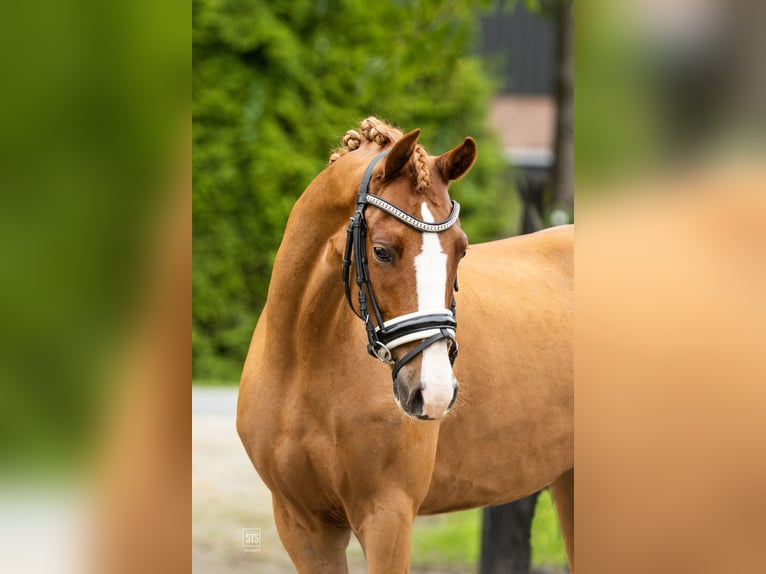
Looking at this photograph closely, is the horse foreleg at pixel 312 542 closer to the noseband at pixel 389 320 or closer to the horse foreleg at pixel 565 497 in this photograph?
the noseband at pixel 389 320

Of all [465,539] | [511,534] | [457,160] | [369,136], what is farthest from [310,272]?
[465,539]

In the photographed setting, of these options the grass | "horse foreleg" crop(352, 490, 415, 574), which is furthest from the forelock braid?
the grass

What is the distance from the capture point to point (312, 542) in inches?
91.5

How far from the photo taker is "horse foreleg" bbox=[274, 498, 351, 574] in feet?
7.58

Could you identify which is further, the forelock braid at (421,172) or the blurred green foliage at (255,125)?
the blurred green foliage at (255,125)

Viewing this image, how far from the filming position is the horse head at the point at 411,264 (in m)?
1.72

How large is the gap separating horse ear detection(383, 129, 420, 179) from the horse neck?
199 millimetres

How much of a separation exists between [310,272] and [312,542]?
0.74 m

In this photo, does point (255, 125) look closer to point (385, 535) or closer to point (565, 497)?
point (565, 497)

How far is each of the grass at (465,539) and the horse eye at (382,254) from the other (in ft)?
7.49
